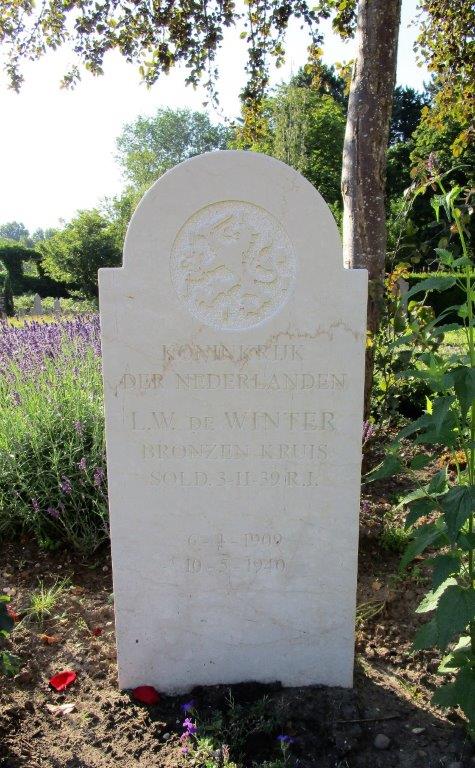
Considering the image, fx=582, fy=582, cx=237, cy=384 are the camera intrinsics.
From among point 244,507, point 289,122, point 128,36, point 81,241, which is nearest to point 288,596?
point 244,507

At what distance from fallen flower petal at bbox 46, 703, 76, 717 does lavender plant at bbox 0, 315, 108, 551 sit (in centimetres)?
114

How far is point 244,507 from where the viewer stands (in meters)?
2.36

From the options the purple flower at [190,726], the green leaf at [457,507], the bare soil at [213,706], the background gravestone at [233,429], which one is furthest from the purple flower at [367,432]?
the purple flower at [190,726]

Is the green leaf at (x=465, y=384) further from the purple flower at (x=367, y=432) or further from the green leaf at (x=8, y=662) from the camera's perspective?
the purple flower at (x=367, y=432)

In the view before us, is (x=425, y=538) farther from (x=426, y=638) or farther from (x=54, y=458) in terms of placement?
(x=54, y=458)

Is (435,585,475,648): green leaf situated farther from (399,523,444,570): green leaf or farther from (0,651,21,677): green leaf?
(0,651,21,677): green leaf

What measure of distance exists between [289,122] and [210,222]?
23.3 meters

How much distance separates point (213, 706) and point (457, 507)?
1.31 m

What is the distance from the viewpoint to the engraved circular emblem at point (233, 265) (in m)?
2.19

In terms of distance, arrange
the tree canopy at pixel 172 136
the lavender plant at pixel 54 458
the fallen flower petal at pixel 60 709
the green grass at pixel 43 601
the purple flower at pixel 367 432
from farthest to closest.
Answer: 1. the tree canopy at pixel 172 136
2. the purple flower at pixel 367 432
3. the lavender plant at pixel 54 458
4. the green grass at pixel 43 601
5. the fallen flower petal at pixel 60 709

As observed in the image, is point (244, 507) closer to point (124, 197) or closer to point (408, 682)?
point (408, 682)

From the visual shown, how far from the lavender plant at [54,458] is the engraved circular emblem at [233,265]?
5.30 feet

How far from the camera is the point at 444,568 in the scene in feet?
6.21

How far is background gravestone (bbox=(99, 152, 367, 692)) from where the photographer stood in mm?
2174
